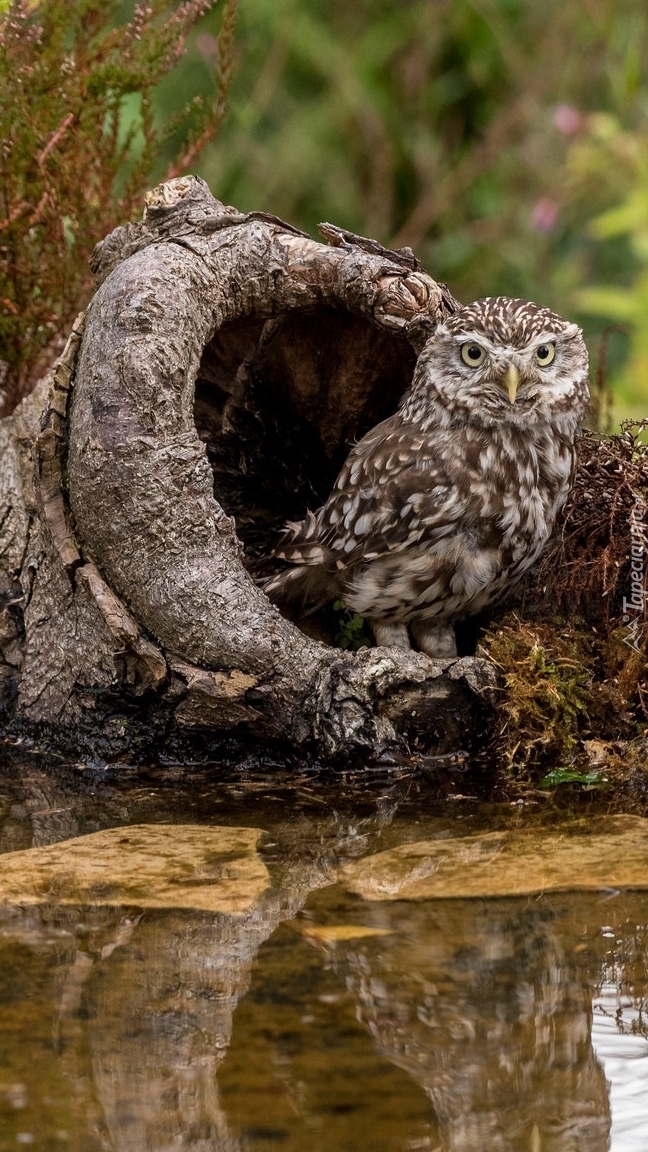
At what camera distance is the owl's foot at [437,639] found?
379 centimetres

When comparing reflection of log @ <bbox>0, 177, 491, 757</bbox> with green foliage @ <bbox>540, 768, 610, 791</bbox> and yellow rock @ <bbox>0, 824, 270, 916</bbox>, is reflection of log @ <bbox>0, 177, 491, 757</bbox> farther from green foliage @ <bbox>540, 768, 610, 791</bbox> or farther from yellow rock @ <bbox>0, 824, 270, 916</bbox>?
yellow rock @ <bbox>0, 824, 270, 916</bbox>

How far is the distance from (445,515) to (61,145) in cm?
186

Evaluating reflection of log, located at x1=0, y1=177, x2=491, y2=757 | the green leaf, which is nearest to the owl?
reflection of log, located at x1=0, y1=177, x2=491, y2=757

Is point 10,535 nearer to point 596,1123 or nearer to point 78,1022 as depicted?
point 78,1022

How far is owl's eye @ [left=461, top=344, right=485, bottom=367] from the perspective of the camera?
3447mm

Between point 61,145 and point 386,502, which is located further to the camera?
point 61,145

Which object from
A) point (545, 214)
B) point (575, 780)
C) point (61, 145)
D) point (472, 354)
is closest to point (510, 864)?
point (575, 780)

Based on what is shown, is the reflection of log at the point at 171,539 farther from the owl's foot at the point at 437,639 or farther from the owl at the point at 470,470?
the owl's foot at the point at 437,639

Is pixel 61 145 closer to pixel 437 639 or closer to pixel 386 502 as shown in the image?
pixel 386 502

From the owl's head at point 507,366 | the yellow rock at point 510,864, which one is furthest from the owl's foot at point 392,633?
the yellow rock at point 510,864

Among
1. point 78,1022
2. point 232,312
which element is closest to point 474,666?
point 232,312

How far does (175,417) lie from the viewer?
3393 millimetres

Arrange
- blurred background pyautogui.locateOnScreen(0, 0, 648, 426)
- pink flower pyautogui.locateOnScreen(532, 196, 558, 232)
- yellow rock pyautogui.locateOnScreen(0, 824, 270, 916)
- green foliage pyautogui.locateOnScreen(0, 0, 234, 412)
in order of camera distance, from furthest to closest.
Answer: blurred background pyautogui.locateOnScreen(0, 0, 648, 426) → pink flower pyautogui.locateOnScreen(532, 196, 558, 232) → green foliage pyautogui.locateOnScreen(0, 0, 234, 412) → yellow rock pyautogui.locateOnScreen(0, 824, 270, 916)

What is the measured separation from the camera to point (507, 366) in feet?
11.1
